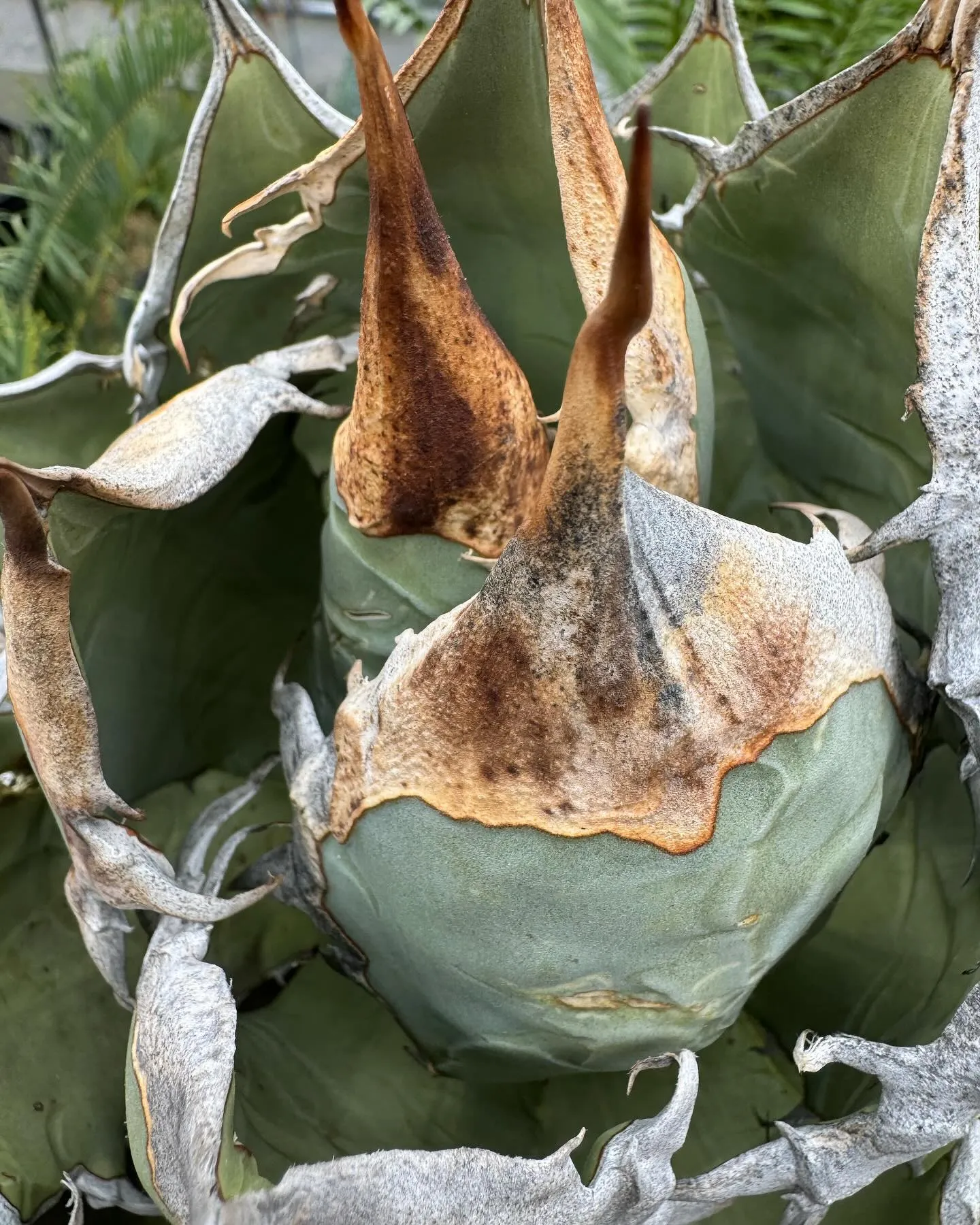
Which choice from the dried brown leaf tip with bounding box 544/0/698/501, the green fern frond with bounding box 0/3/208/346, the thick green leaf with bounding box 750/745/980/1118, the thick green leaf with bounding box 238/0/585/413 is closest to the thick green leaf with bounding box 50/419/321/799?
the thick green leaf with bounding box 238/0/585/413

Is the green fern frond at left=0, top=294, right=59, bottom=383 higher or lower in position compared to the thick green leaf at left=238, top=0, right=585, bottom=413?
lower

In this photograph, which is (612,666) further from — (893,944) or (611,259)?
(893,944)

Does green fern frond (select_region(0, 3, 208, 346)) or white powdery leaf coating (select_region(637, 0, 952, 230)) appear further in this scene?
green fern frond (select_region(0, 3, 208, 346))

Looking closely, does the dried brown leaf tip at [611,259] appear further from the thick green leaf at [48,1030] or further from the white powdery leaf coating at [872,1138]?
the thick green leaf at [48,1030]

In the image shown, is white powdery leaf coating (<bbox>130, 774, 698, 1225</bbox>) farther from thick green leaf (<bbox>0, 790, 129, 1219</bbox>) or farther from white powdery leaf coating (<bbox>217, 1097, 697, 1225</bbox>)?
thick green leaf (<bbox>0, 790, 129, 1219</bbox>)

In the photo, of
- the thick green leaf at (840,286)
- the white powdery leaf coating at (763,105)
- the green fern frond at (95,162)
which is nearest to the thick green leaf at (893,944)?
the thick green leaf at (840,286)

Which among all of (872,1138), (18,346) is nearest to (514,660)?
(872,1138)

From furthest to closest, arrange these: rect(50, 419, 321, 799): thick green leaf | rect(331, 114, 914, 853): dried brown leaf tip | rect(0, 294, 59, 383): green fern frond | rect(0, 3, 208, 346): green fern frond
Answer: rect(0, 3, 208, 346): green fern frond < rect(0, 294, 59, 383): green fern frond < rect(50, 419, 321, 799): thick green leaf < rect(331, 114, 914, 853): dried brown leaf tip

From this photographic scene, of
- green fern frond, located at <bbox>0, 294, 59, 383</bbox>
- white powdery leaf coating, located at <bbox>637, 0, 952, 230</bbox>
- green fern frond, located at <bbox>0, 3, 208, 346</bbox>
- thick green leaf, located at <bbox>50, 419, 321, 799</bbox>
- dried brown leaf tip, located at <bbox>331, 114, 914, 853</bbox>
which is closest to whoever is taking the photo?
dried brown leaf tip, located at <bbox>331, 114, 914, 853</bbox>

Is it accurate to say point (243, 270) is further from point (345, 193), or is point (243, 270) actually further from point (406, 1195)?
point (406, 1195)
